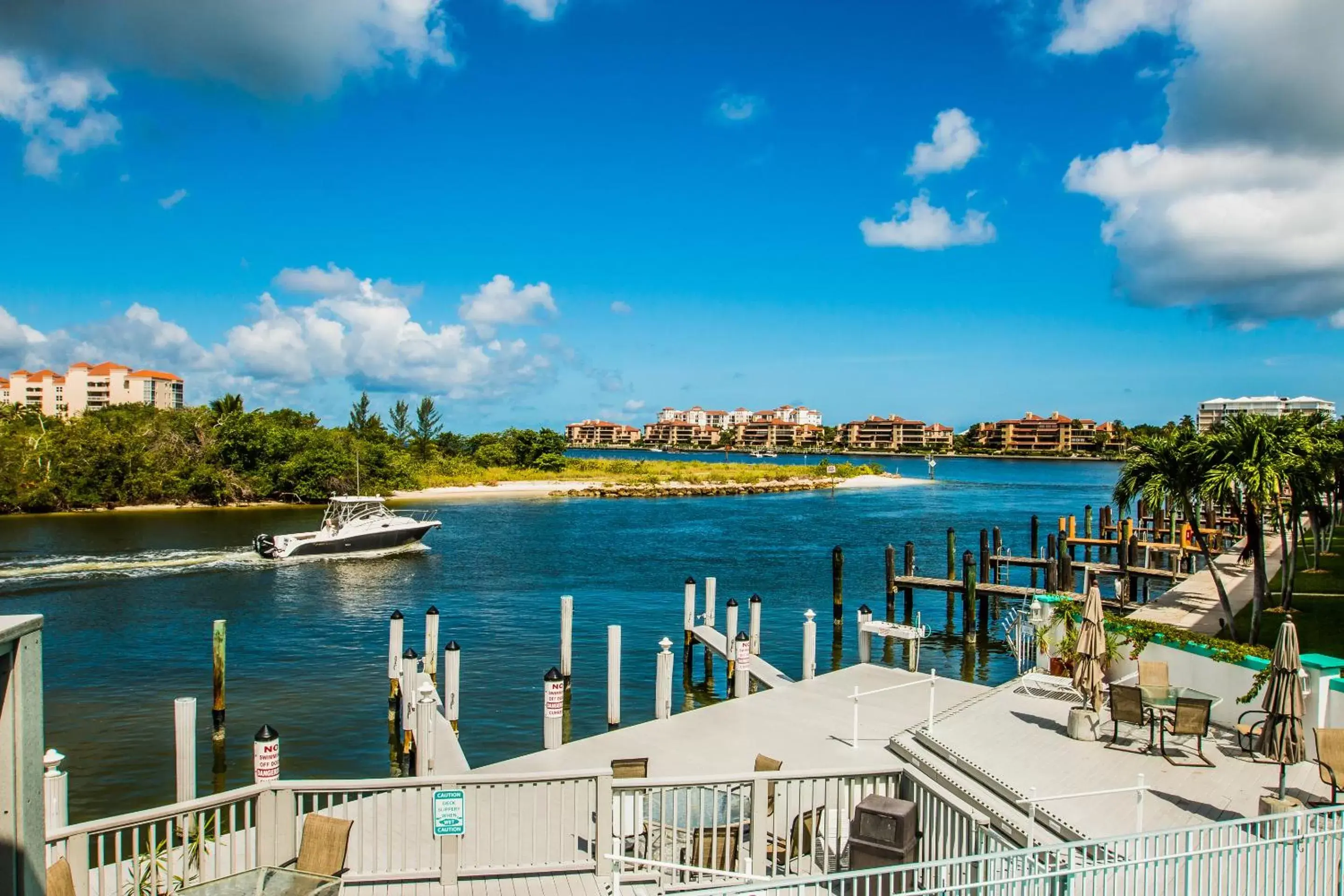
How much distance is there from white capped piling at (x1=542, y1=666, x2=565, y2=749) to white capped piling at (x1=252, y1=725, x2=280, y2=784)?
463 centimetres

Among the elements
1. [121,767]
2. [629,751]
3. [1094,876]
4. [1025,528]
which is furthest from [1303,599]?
[1025,528]

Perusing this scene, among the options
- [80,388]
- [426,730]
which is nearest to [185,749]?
[426,730]

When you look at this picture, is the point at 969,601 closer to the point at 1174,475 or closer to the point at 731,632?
the point at 1174,475

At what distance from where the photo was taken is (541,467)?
11581 centimetres

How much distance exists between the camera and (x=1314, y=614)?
2411 cm

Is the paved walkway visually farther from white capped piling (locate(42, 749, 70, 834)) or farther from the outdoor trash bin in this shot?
white capped piling (locate(42, 749, 70, 834))

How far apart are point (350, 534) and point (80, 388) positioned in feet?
485

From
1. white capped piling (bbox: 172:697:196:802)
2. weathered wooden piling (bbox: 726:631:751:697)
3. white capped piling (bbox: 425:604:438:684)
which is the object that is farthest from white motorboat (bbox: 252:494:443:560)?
white capped piling (bbox: 172:697:196:802)

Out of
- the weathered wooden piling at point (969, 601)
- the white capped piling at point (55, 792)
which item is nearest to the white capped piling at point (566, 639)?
the white capped piling at point (55, 792)

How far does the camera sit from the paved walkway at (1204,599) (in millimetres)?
23031

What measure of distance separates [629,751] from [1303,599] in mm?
22267

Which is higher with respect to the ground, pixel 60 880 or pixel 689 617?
pixel 60 880

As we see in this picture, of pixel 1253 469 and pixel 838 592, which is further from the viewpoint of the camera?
pixel 838 592

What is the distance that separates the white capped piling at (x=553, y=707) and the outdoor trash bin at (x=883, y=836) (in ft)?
24.8
